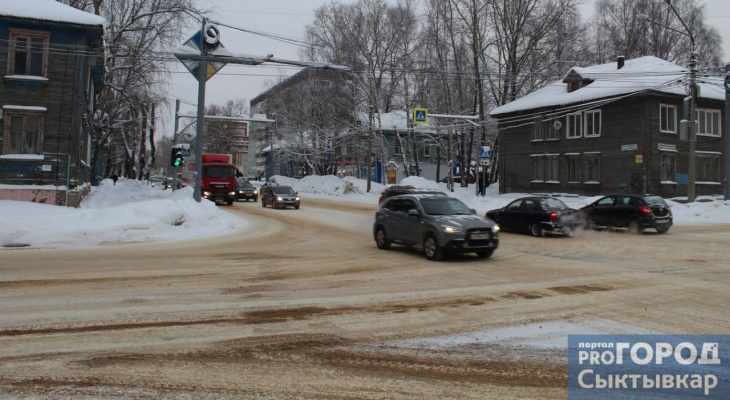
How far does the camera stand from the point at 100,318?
6664mm

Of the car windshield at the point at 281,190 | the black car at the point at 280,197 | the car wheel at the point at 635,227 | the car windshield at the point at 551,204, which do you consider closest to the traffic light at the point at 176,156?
the black car at the point at 280,197

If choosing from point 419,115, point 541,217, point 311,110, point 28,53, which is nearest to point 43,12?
point 28,53

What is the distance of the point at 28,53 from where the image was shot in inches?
875

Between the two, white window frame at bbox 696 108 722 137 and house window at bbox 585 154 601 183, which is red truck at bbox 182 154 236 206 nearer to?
house window at bbox 585 154 601 183

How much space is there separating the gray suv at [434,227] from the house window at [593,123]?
87.5 ft

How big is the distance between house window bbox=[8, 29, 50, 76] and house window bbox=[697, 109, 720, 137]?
128 ft

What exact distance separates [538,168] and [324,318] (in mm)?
37295

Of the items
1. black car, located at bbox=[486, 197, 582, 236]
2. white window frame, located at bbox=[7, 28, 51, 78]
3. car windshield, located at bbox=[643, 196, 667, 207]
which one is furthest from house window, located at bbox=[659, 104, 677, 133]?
white window frame, located at bbox=[7, 28, 51, 78]

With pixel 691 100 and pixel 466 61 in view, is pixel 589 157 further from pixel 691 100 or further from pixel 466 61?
pixel 466 61

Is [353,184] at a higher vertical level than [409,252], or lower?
higher

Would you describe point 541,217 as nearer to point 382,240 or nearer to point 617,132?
point 382,240

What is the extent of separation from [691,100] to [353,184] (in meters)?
30.6

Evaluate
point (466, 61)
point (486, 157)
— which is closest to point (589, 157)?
point (486, 157)

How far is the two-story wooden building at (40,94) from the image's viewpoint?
21797 millimetres
